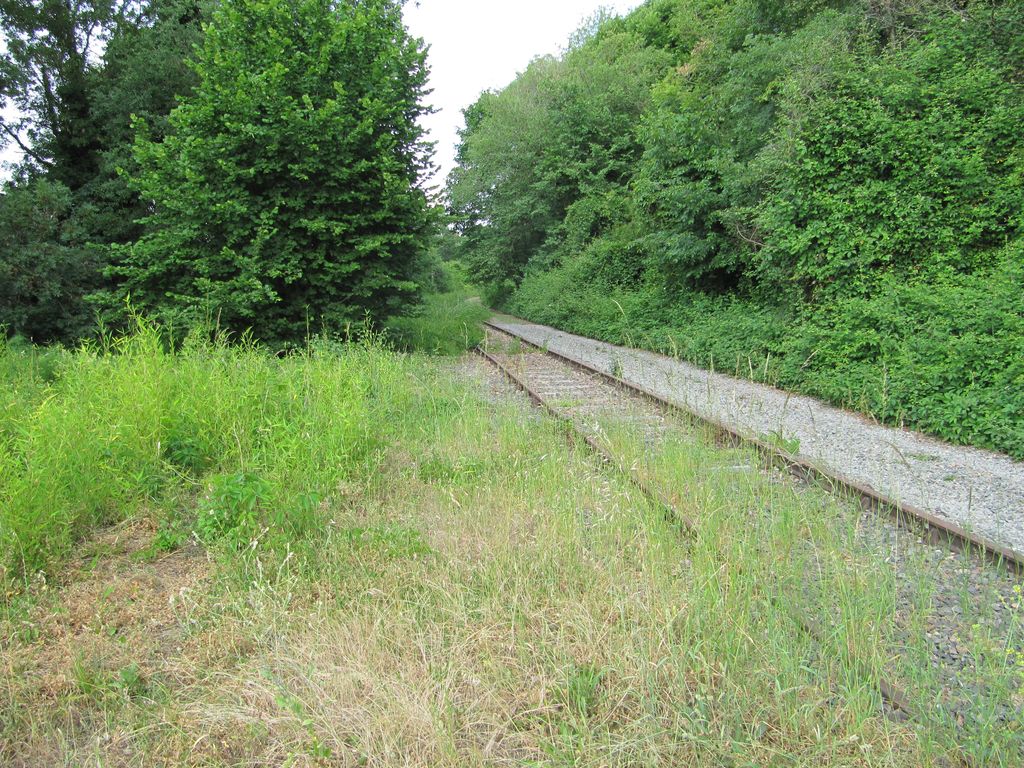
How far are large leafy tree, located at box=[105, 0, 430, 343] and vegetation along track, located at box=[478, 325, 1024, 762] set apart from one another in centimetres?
827

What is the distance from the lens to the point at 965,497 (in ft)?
15.5

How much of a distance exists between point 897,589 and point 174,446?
531cm

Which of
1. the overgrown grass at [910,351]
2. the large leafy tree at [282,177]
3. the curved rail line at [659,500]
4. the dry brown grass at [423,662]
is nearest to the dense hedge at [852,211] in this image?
the overgrown grass at [910,351]

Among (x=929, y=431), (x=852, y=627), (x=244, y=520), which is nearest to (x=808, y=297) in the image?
(x=929, y=431)

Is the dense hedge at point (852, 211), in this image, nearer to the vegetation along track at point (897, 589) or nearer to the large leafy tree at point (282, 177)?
the vegetation along track at point (897, 589)

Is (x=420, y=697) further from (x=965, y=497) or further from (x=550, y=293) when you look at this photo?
(x=550, y=293)

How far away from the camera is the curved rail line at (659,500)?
229 cm

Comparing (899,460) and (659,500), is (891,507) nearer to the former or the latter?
(899,460)

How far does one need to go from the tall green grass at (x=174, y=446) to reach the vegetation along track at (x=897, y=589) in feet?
7.95

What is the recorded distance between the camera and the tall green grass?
363 cm

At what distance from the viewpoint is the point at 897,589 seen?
3207 millimetres

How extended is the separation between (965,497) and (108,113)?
20498 millimetres

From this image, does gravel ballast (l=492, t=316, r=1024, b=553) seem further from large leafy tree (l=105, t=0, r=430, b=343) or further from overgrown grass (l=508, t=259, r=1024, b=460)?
large leafy tree (l=105, t=0, r=430, b=343)

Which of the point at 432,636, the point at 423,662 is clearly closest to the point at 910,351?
the point at 432,636
